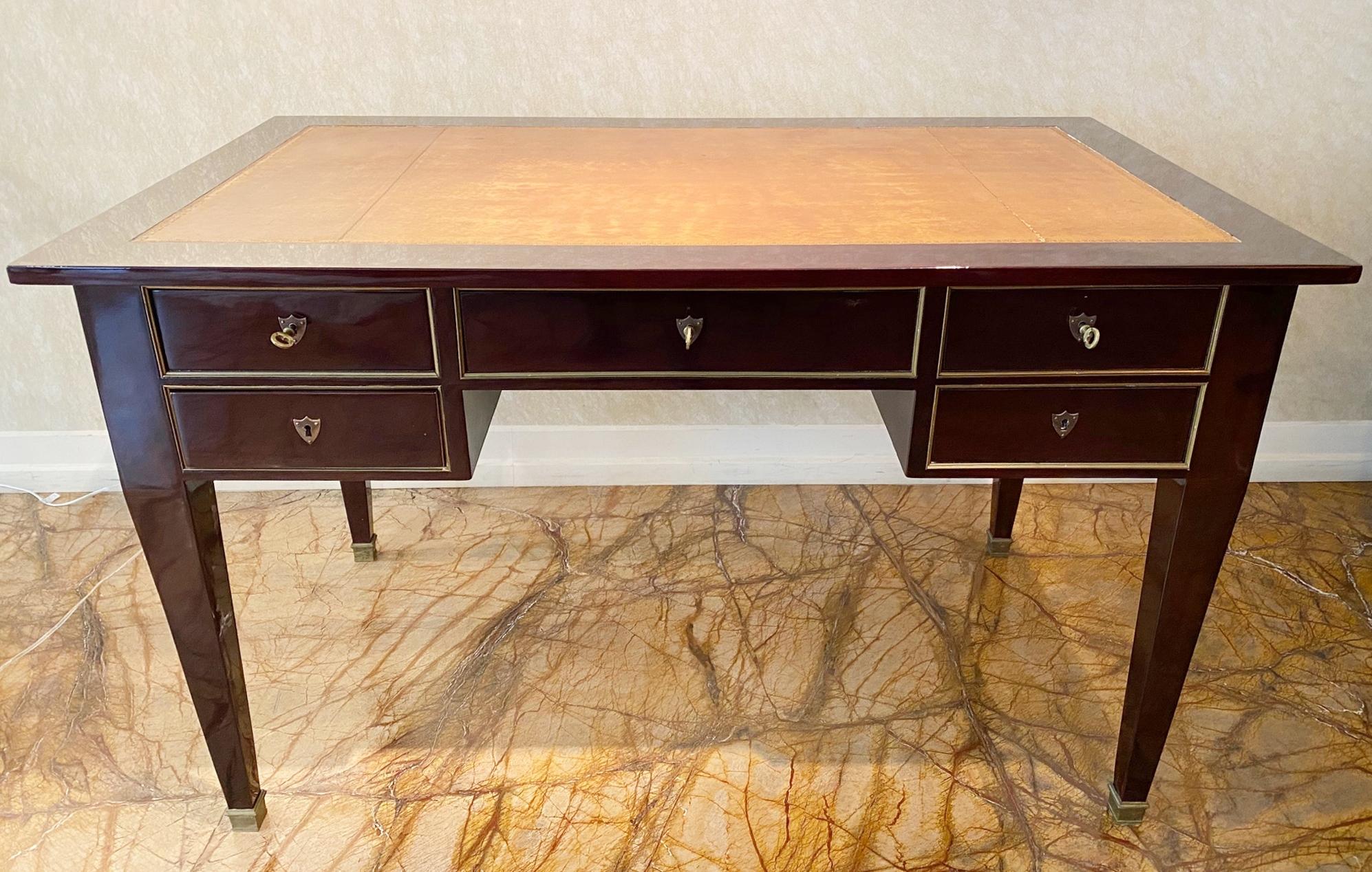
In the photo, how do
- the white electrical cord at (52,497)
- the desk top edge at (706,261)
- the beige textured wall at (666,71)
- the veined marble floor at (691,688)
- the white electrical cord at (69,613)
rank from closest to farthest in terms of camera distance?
the desk top edge at (706,261) < the veined marble floor at (691,688) < the white electrical cord at (69,613) < the beige textured wall at (666,71) < the white electrical cord at (52,497)

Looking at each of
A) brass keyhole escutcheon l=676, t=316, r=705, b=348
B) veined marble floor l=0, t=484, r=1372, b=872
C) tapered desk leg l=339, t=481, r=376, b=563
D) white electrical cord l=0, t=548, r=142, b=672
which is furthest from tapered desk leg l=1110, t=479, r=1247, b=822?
white electrical cord l=0, t=548, r=142, b=672

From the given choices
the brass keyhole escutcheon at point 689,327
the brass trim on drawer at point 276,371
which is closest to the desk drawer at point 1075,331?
the brass keyhole escutcheon at point 689,327

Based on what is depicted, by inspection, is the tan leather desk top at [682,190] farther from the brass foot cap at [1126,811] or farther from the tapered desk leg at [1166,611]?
the brass foot cap at [1126,811]

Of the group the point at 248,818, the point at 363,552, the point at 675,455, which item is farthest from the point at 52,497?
the point at 675,455

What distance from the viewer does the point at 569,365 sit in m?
1.37

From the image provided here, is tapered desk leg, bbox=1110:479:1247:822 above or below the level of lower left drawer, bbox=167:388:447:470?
below

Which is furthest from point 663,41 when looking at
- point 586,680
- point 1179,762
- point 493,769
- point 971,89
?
point 1179,762

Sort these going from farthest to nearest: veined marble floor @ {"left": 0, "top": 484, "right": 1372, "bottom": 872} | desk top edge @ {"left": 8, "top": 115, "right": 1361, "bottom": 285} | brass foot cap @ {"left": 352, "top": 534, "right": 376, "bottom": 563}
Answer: brass foot cap @ {"left": 352, "top": 534, "right": 376, "bottom": 563} → veined marble floor @ {"left": 0, "top": 484, "right": 1372, "bottom": 872} → desk top edge @ {"left": 8, "top": 115, "right": 1361, "bottom": 285}

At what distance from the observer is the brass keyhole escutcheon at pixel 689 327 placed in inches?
53.0

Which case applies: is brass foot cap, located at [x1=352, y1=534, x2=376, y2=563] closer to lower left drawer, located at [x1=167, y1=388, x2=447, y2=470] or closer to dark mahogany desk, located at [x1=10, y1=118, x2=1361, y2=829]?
dark mahogany desk, located at [x1=10, y1=118, x2=1361, y2=829]

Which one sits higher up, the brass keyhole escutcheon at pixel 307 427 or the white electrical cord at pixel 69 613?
the brass keyhole escutcheon at pixel 307 427

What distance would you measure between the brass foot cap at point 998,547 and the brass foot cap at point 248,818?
1.49m

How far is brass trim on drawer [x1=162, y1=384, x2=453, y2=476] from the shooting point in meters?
1.36

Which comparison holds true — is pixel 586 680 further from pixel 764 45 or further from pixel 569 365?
pixel 764 45
